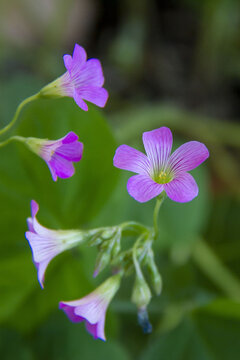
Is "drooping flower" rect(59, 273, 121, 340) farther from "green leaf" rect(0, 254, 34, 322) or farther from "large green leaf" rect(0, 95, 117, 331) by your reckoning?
"green leaf" rect(0, 254, 34, 322)

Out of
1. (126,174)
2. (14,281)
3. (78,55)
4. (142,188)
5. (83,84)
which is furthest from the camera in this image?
(126,174)

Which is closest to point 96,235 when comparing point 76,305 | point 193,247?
point 76,305

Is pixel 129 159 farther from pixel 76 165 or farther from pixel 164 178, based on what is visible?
pixel 76 165

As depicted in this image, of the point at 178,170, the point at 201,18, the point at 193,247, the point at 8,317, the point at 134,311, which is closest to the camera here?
the point at 178,170

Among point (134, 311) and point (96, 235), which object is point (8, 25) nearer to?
point (134, 311)

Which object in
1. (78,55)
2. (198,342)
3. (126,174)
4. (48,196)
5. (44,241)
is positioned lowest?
(198,342)

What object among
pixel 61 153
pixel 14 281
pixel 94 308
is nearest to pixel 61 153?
pixel 61 153

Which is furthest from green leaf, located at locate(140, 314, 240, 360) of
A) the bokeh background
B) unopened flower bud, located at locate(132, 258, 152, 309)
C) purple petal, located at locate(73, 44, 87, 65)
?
purple petal, located at locate(73, 44, 87, 65)
